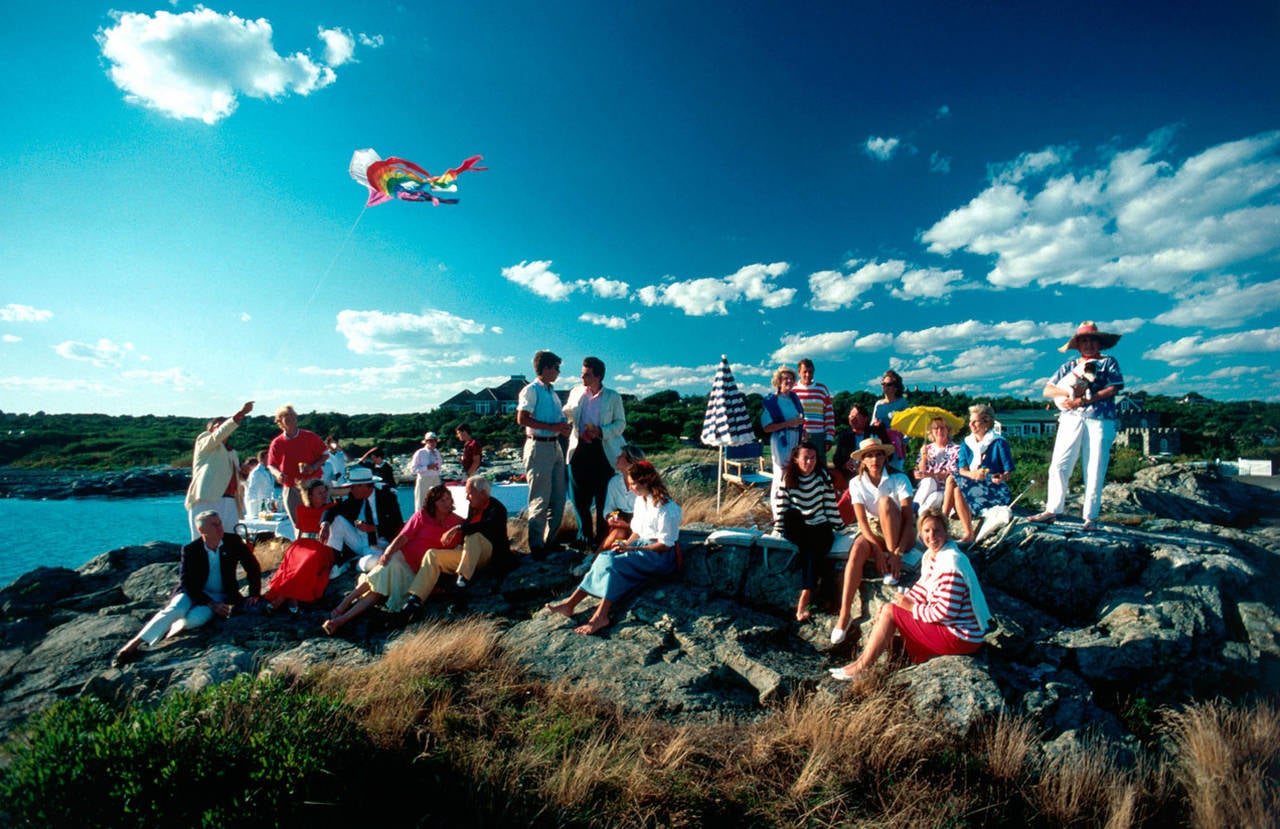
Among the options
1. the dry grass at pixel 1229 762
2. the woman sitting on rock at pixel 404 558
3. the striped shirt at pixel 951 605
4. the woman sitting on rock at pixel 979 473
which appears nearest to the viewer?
the dry grass at pixel 1229 762

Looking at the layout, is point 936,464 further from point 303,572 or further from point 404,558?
point 303,572

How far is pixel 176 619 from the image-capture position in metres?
5.27

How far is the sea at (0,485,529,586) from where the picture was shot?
45.2ft

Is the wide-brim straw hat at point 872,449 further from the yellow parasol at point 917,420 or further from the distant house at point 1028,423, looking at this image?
the distant house at point 1028,423

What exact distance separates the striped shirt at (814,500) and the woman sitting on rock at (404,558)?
340cm

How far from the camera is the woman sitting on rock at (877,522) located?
4.59 m

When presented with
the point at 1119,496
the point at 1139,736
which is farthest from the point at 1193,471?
the point at 1139,736

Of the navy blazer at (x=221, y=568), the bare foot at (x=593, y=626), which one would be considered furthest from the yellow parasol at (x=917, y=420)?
the navy blazer at (x=221, y=568)

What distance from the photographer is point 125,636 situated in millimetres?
5605

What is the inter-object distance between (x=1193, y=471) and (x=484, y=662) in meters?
15.6

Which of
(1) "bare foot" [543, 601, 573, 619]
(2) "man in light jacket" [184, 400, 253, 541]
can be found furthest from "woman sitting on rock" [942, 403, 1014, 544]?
(2) "man in light jacket" [184, 400, 253, 541]

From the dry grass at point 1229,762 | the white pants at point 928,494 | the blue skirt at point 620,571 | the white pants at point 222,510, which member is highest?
the white pants at point 928,494

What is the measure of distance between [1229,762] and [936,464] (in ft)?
10.3

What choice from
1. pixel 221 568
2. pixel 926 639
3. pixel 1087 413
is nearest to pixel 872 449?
pixel 926 639
